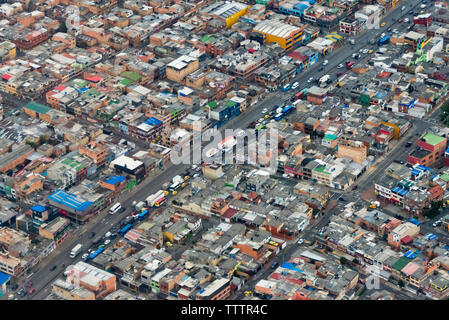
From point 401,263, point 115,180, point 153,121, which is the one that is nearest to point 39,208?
point 115,180

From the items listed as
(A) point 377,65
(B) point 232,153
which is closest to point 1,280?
(B) point 232,153

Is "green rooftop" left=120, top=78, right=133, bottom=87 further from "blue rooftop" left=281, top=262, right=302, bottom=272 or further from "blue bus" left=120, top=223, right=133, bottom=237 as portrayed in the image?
"blue rooftop" left=281, top=262, right=302, bottom=272

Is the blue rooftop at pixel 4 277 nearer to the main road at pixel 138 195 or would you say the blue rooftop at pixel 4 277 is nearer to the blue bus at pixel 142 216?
the main road at pixel 138 195

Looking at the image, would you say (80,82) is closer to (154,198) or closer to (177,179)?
(177,179)

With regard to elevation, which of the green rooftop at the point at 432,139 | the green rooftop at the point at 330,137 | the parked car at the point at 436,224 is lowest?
the parked car at the point at 436,224

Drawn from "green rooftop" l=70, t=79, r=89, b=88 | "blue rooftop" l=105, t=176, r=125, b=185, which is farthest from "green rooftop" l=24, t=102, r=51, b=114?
"blue rooftop" l=105, t=176, r=125, b=185

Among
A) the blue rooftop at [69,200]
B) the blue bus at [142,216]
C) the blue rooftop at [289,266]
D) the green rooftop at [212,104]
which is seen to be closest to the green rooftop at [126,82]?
the green rooftop at [212,104]
